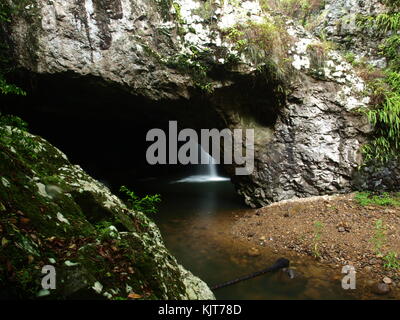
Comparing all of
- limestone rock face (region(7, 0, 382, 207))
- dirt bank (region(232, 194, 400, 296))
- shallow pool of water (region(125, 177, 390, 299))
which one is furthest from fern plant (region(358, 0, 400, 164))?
shallow pool of water (region(125, 177, 390, 299))

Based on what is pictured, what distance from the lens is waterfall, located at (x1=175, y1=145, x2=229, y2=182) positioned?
13.7m

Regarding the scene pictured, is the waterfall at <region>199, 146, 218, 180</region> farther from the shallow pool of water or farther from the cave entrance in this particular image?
the shallow pool of water

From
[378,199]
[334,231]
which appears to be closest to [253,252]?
[334,231]

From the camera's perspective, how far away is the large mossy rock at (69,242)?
63.5 inches

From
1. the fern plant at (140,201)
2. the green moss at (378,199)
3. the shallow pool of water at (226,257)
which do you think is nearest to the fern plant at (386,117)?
the green moss at (378,199)

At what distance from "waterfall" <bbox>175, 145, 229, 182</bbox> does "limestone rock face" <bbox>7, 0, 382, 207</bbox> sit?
18.7 ft

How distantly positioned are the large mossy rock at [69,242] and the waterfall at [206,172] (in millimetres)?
10498

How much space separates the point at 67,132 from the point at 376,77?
1119cm

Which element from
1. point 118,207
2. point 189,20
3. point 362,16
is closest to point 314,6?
point 362,16

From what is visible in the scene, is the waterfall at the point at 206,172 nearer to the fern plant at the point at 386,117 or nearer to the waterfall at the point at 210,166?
the waterfall at the point at 210,166

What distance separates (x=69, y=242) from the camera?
2055 mm

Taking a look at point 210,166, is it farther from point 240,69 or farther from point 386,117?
point 386,117
